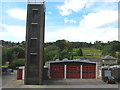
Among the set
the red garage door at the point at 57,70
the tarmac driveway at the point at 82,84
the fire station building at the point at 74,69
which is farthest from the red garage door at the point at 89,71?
the tarmac driveway at the point at 82,84

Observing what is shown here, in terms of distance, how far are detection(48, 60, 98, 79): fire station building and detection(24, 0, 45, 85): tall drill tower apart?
9.87m

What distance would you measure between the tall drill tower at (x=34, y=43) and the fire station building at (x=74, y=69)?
32.4 feet

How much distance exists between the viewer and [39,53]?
942 inches

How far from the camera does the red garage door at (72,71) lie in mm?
33219

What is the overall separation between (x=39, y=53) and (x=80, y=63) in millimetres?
12090

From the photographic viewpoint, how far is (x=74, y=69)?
3334cm

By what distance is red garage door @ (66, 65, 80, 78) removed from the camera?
33219mm

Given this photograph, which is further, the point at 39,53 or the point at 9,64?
the point at 9,64

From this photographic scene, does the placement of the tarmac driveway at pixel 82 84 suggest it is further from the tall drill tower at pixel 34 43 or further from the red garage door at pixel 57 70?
the red garage door at pixel 57 70

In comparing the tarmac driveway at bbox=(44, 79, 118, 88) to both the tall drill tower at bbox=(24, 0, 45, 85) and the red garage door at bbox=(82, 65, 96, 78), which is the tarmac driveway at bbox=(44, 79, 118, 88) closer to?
the tall drill tower at bbox=(24, 0, 45, 85)

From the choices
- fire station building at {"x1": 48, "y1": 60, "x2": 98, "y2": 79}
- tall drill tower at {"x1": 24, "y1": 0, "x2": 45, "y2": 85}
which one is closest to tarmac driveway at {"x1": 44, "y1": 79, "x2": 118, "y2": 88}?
tall drill tower at {"x1": 24, "y1": 0, "x2": 45, "y2": 85}

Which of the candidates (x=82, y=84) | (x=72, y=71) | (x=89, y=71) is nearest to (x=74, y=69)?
(x=72, y=71)

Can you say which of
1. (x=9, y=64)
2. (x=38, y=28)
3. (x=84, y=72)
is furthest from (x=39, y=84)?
(x=9, y=64)

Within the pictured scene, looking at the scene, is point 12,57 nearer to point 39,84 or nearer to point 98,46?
point 39,84
